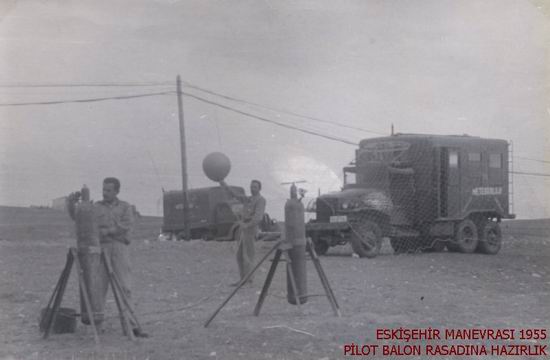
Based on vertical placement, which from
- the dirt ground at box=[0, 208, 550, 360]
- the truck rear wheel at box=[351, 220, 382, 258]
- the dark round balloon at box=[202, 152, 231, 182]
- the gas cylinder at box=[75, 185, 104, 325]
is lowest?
the dirt ground at box=[0, 208, 550, 360]

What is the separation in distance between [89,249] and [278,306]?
3.09 m

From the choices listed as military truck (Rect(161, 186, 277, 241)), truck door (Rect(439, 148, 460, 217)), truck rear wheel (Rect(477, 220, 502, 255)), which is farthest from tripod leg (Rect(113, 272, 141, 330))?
military truck (Rect(161, 186, 277, 241))

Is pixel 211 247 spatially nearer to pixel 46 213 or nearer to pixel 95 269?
pixel 95 269

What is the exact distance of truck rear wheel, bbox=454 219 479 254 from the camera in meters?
19.6

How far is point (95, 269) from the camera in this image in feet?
25.3

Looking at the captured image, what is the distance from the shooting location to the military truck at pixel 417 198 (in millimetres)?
18047

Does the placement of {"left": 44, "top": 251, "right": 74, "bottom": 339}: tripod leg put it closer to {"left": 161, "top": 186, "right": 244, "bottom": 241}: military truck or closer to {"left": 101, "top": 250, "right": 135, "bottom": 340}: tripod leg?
{"left": 101, "top": 250, "right": 135, "bottom": 340}: tripod leg

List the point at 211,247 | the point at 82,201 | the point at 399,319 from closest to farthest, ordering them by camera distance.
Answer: the point at 82,201 < the point at 399,319 < the point at 211,247

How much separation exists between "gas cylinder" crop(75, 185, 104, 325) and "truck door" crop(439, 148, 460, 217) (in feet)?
42.4

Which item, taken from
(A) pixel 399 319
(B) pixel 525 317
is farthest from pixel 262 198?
(B) pixel 525 317

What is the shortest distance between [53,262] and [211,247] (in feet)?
22.5

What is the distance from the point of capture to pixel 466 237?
65.3ft

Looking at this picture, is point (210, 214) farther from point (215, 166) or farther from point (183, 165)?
point (215, 166)

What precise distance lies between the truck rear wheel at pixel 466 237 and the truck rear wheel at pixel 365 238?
281 cm
